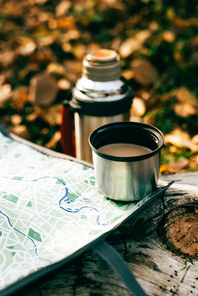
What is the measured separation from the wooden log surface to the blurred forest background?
0.52m

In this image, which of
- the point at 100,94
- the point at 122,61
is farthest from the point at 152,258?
the point at 122,61

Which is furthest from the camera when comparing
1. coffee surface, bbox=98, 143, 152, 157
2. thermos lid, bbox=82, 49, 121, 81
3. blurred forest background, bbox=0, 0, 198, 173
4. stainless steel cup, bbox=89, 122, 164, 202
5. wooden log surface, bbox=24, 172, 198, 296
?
blurred forest background, bbox=0, 0, 198, 173

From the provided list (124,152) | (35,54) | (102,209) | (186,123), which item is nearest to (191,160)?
(186,123)

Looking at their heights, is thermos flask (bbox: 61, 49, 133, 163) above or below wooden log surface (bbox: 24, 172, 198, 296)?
above

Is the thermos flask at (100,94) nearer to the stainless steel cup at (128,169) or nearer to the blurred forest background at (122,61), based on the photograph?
the stainless steel cup at (128,169)

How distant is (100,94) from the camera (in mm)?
1164

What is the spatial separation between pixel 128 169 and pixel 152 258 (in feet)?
0.74

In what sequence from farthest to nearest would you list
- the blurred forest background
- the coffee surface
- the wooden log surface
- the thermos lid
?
the blurred forest background → the thermos lid → the coffee surface → the wooden log surface

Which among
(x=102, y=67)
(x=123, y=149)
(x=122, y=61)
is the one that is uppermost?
(x=102, y=67)

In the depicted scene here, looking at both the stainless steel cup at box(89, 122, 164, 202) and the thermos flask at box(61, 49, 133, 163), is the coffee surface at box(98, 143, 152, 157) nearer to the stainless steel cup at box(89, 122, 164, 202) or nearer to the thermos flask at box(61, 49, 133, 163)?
the stainless steel cup at box(89, 122, 164, 202)

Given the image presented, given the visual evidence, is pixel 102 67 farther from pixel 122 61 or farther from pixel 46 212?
pixel 122 61

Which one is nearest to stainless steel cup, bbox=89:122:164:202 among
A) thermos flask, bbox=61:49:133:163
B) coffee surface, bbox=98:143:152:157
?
coffee surface, bbox=98:143:152:157

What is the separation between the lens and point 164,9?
2387 mm

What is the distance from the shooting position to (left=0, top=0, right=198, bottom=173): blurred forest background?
1791 mm
